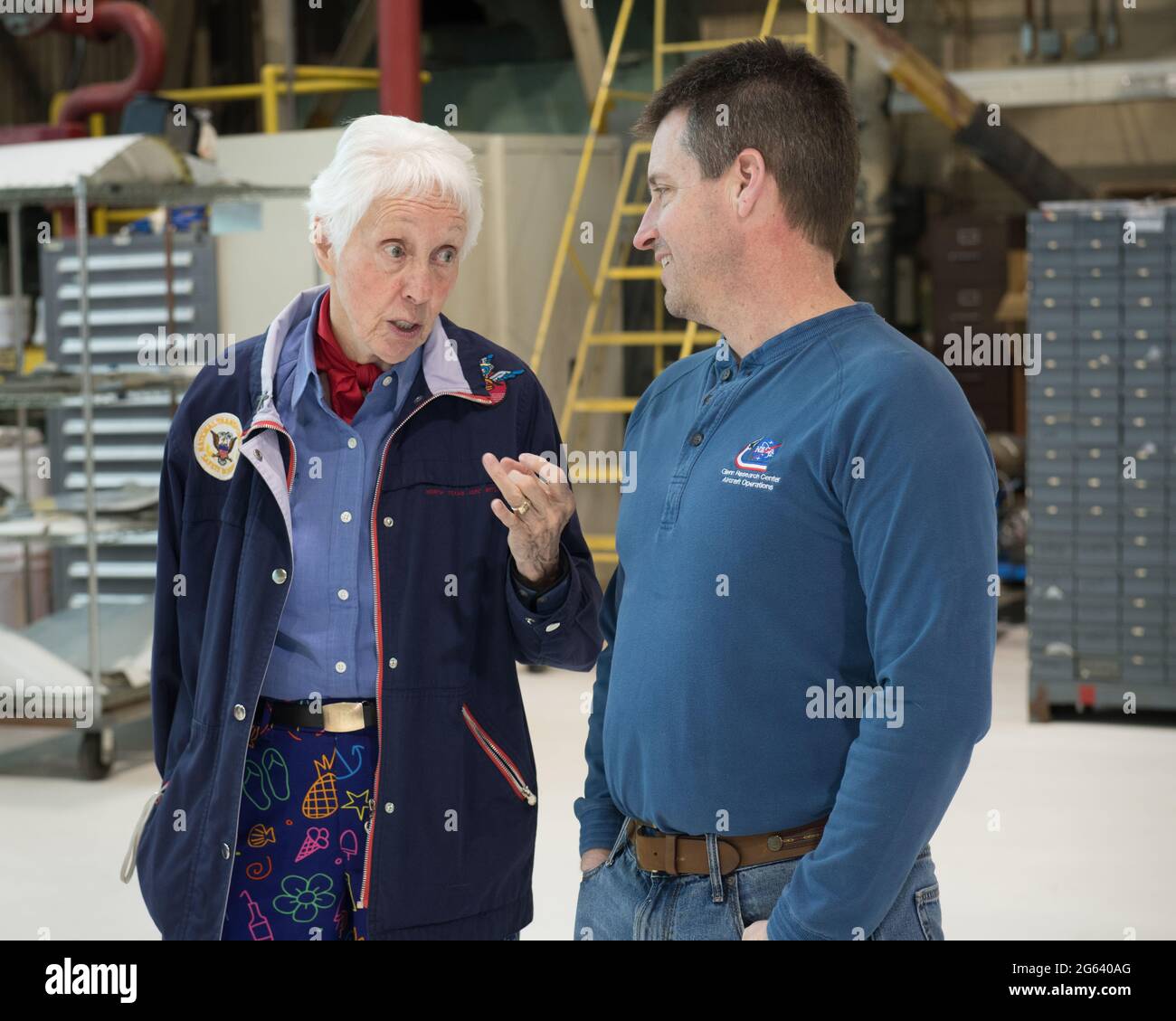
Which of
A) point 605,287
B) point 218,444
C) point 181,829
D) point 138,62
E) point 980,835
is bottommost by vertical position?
point 980,835

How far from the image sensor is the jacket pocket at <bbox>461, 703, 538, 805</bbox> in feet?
6.88

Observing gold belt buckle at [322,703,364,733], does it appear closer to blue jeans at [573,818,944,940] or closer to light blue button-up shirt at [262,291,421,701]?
light blue button-up shirt at [262,291,421,701]

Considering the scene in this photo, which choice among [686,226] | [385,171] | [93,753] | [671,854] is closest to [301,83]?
[93,753]

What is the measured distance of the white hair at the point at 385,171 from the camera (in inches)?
82.0

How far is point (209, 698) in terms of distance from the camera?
206 centimetres

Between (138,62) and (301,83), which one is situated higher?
(138,62)

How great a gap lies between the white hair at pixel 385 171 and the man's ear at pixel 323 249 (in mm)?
19

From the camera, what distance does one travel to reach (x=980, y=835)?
5.09 m

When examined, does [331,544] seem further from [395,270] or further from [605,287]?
[605,287]

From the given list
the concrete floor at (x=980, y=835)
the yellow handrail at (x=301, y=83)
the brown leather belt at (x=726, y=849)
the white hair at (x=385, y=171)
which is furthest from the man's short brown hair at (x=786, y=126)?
the yellow handrail at (x=301, y=83)

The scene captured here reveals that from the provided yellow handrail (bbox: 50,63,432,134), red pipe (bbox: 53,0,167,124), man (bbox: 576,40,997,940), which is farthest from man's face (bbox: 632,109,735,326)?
red pipe (bbox: 53,0,167,124)

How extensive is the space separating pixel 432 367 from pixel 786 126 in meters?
0.67

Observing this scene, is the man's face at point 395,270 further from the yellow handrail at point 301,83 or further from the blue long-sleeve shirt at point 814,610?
the yellow handrail at point 301,83

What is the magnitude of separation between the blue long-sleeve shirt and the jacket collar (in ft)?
1.28
